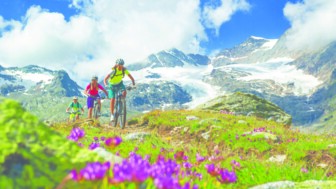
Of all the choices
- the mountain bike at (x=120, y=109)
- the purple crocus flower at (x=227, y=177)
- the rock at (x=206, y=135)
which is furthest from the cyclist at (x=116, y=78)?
the purple crocus flower at (x=227, y=177)

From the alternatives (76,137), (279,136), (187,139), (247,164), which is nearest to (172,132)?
(187,139)

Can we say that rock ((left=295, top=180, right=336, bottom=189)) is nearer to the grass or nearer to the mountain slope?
the grass

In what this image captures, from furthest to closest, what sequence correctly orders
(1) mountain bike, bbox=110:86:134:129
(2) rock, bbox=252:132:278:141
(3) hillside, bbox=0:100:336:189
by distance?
1. (1) mountain bike, bbox=110:86:134:129
2. (2) rock, bbox=252:132:278:141
3. (3) hillside, bbox=0:100:336:189

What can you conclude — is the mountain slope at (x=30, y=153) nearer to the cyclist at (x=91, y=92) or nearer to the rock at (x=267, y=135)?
the rock at (x=267, y=135)

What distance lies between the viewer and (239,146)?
1541cm

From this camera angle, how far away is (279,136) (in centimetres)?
1638

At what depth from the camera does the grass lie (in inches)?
288

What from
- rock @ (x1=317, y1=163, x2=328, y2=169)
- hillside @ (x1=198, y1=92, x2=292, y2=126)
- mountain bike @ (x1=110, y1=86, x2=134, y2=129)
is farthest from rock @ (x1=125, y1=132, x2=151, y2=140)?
hillside @ (x1=198, y1=92, x2=292, y2=126)

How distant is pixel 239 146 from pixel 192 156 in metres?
7.10

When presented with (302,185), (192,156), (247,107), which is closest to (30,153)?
(302,185)

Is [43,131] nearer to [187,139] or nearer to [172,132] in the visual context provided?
[187,139]

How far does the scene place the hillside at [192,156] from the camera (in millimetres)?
2595

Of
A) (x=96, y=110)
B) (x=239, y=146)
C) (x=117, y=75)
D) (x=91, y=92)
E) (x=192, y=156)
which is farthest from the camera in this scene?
(x=96, y=110)

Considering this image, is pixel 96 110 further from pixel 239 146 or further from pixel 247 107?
pixel 247 107
